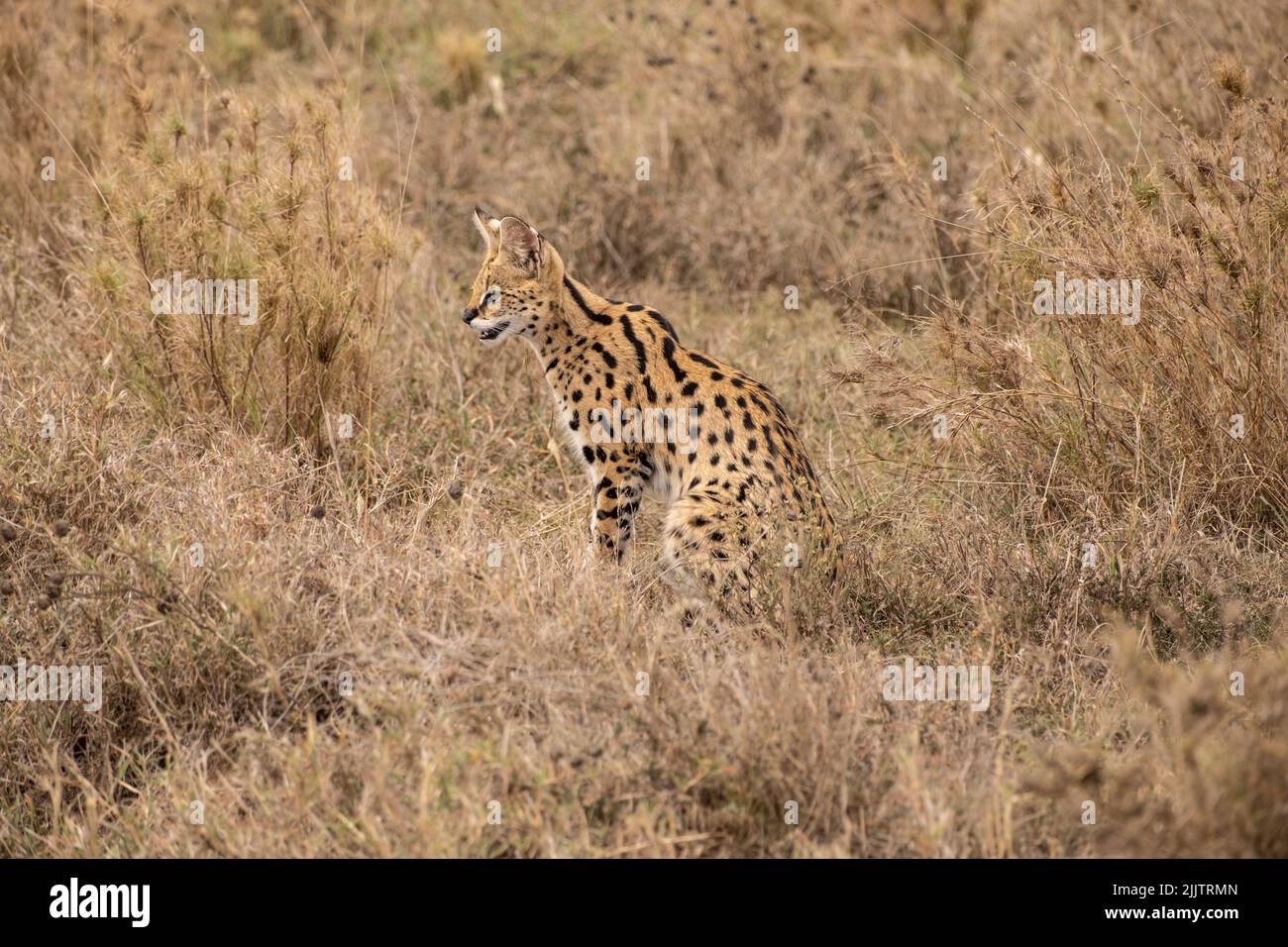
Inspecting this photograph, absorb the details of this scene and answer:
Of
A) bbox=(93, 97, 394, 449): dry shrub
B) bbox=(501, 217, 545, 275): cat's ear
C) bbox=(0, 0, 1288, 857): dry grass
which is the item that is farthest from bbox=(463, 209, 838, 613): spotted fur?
bbox=(93, 97, 394, 449): dry shrub

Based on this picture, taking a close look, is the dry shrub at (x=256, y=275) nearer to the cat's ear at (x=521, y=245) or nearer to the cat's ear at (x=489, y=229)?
the cat's ear at (x=489, y=229)

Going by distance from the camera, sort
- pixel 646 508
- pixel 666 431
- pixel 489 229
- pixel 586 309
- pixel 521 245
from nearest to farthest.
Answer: pixel 666 431
pixel 521 245
pixel 586 309
pixel 489 229
pixel 646 508

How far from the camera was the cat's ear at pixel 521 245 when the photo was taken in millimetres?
5770

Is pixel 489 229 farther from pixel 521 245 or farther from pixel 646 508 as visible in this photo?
pixel 646 508

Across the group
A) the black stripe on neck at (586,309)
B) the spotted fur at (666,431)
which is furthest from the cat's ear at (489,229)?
the black stripe on neck at (586,309)

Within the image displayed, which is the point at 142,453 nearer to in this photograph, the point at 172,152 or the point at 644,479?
the point at 172,152

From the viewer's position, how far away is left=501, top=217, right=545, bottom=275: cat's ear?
5770 millimetres

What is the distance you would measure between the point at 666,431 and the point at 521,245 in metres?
0.99

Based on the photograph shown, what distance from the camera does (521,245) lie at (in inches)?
229

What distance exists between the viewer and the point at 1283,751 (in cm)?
334

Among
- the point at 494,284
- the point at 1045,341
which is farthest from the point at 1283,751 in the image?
the point at 494,284

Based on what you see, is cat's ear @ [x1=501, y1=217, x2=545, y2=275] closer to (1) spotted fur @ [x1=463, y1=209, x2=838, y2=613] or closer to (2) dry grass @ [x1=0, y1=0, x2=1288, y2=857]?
(1) spotted fur @ [x1=463, y1=209, x2=838, y2=613]

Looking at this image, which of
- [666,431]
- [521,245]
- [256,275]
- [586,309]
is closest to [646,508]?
[666,431]
